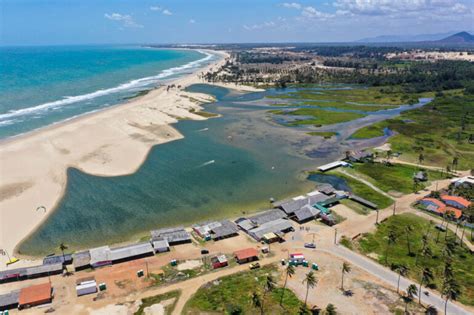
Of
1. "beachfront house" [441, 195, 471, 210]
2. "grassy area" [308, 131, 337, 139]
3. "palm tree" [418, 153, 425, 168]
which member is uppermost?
"grassy area" [308, 131, 337, 139]

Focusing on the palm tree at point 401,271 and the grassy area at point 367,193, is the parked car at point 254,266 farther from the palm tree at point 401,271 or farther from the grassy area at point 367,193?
the grassy area at point 367,193

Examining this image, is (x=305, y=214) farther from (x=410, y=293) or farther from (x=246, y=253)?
(x=410, y=293)

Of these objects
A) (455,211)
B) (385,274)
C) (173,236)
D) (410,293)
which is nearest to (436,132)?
(455,211)

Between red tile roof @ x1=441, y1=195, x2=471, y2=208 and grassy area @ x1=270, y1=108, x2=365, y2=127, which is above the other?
grassy area @ x1=270, y1=108, x2=365, y2=127

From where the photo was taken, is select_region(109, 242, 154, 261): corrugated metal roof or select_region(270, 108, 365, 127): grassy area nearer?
select_region(109, 242, 154, 261): corrugated metal roof

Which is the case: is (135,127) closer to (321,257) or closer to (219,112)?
(219,112)

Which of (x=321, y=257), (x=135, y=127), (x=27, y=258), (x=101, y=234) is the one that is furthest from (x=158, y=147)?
(x=321, y=257)

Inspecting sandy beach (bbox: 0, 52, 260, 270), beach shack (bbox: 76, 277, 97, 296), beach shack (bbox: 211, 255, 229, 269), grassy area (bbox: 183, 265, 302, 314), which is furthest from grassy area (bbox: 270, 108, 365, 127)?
beach shack (bbox: 76, 277, 97, 296)

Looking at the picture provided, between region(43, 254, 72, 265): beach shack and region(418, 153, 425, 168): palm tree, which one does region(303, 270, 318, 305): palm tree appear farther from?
region(418, 153, 425, 168): palm tree

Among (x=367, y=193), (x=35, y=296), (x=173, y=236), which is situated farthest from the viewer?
(x=367, y=193)
